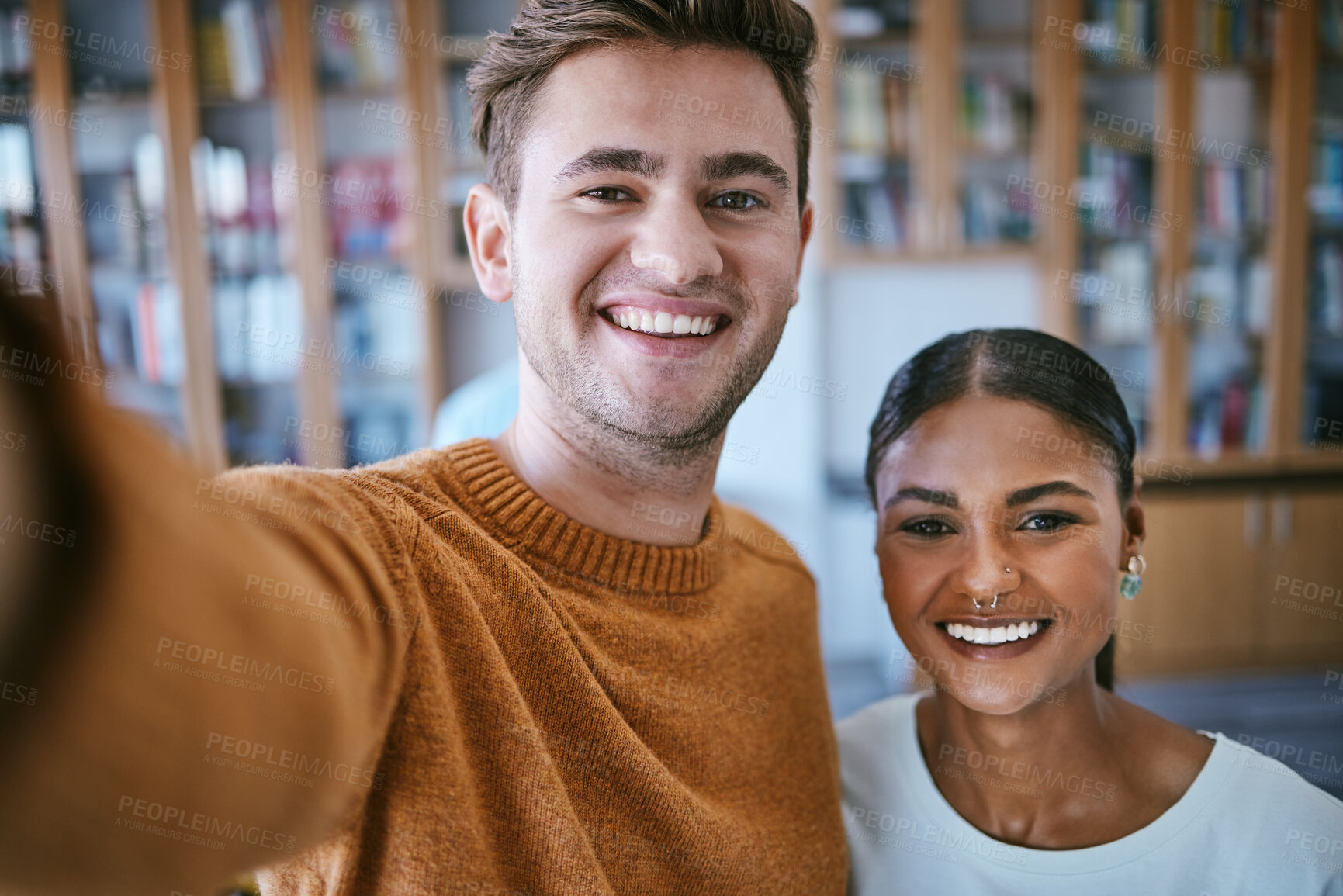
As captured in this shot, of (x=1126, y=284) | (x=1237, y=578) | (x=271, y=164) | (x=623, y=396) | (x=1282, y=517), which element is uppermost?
(x=271, y=164)

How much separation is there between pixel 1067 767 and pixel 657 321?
61 cm

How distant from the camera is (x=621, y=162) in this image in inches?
37.1

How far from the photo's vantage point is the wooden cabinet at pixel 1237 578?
3863mm

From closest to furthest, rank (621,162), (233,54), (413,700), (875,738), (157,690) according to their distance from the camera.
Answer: (157,690) < (413,700) < (621,162) < (875,738) < (233,54)

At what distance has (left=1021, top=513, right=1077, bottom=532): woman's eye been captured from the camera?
3.05 ft

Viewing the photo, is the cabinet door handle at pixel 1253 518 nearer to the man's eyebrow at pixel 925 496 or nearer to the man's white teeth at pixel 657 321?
the man's eyebrow at pixel 925 496

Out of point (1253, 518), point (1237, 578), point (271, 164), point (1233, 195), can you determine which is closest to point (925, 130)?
point (1233, 195)

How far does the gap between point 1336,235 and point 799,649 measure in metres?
4.09

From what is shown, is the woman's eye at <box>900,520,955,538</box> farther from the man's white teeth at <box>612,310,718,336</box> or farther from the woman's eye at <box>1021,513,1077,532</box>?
the man's white teeth at <box>612,310,718,336</box>

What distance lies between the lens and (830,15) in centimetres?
378

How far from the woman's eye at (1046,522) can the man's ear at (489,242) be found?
62 centimetres

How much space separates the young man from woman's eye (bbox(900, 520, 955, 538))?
0.23 metres

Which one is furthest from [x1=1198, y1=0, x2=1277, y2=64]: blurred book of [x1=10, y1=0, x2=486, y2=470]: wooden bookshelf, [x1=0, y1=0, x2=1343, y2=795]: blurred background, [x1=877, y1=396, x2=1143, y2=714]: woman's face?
[x1=877, y1=396, x2=1143, y2=714]: woman's face

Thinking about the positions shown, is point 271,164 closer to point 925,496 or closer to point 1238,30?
point 925,496
